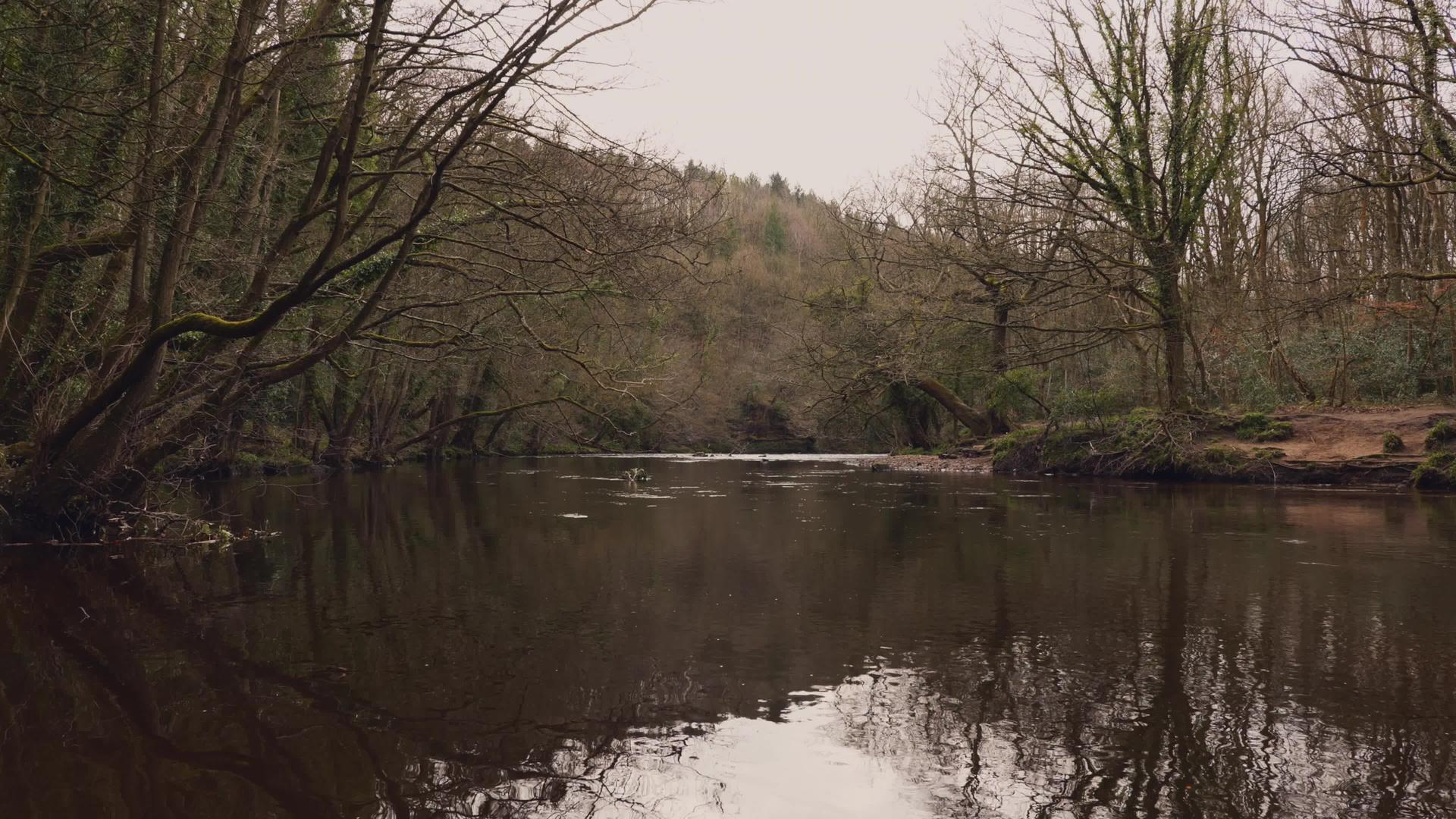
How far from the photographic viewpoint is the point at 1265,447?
19719 millimetres

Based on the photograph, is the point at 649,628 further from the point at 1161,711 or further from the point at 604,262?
the point at 604,262

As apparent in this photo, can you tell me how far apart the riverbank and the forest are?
91cm

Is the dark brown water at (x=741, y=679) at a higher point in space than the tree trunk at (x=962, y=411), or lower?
lower

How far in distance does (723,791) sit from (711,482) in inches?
760

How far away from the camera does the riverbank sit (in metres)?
17.9

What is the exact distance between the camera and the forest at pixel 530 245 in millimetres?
8570

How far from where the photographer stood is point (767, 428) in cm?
5609

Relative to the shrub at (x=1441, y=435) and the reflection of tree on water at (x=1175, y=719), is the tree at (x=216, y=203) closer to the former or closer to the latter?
the reflection of tree on water at (x=1175, y=719)

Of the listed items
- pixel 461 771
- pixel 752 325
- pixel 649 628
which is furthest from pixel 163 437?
pixel 752 325

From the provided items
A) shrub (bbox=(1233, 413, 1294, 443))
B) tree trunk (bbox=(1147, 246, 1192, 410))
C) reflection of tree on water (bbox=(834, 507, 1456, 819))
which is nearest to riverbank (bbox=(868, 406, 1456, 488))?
shrub (bbox=(1233, 413, 1294, 443))

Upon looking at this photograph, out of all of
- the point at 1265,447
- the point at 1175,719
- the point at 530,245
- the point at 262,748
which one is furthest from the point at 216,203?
the point at 1265,447

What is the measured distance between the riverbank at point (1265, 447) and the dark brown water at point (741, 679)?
7.87 m

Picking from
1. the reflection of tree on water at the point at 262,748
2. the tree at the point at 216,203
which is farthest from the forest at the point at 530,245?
the reflection of tree on water at the point at 262,748

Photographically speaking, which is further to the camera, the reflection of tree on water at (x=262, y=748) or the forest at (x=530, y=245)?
the forest at (x=530, y=245)
